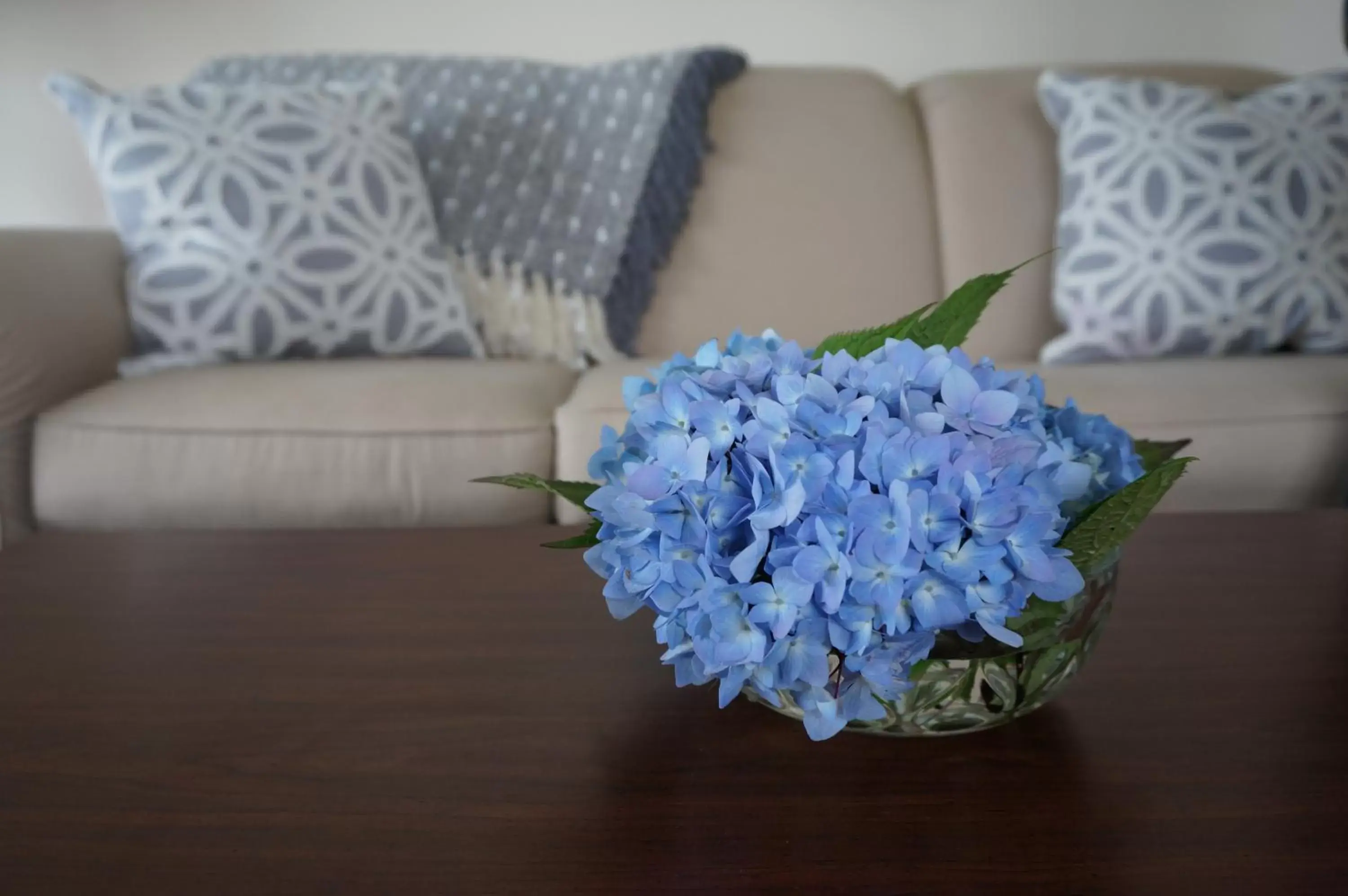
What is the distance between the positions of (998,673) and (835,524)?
14 centimetres

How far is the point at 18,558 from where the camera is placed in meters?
0.76

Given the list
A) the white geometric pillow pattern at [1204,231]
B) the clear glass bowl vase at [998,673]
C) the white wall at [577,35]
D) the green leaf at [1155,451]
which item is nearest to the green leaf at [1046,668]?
the clear glass bowl vase at [998,673]

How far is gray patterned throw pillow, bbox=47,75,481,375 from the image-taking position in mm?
1451

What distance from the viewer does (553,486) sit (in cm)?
49

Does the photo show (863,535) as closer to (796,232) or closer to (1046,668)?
(1046,668)

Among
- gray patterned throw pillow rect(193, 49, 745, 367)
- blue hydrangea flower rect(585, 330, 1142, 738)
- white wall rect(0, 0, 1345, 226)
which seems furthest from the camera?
white wall rect(0, 0, 1345, 226)

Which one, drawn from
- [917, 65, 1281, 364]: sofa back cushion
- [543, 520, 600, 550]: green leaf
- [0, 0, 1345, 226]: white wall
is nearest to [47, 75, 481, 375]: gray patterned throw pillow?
[0, 0, 1345, 226]: white wall

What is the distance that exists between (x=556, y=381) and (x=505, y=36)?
3.38 feet

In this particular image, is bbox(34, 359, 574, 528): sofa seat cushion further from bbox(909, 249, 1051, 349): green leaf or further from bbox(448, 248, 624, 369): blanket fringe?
bbox(909, 249, 1051, 349): green leaf

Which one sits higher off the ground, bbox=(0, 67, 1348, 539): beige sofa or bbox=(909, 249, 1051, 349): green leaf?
bbox=(909, 249, 1051, 349): green leaf

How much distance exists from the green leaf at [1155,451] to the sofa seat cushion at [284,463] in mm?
756

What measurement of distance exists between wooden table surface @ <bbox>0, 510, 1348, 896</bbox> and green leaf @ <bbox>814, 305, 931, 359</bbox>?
0.20m

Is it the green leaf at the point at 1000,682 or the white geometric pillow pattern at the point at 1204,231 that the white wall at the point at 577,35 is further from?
the green leaf at the point at 1000,682

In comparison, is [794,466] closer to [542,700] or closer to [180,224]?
[542,700]
